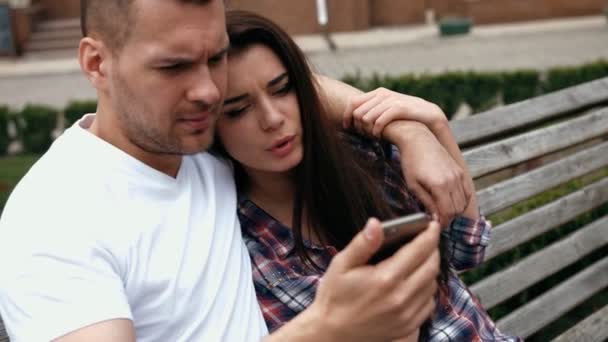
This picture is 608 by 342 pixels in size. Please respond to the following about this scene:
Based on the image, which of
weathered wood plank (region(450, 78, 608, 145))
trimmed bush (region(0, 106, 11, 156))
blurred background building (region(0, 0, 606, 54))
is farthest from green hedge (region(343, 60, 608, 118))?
blurred background building (region(0, 0, 606, 54))

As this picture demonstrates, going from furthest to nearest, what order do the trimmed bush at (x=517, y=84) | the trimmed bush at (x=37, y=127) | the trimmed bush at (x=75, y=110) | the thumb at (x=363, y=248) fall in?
the trimmed bush at (x=37, y=127)
the trimmed bush at (x=75, y=110)
the trimmed bush at (x=517, y=84)
the thumb at (x=363, y=248)

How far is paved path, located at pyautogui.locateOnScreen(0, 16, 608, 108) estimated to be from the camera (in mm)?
14109

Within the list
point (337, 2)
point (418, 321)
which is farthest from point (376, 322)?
point (337, 2)

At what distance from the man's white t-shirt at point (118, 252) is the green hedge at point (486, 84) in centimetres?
728

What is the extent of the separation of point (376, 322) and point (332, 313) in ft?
0.22

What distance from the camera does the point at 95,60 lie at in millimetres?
1864

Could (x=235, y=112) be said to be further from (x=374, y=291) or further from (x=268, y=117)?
(x=374, y=291)

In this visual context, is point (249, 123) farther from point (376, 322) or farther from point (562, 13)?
point (562, 13)

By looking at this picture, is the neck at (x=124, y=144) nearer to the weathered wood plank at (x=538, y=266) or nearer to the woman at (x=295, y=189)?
the woman at (x=295, y=189)

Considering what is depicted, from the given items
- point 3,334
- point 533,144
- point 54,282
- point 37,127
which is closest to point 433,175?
point 54,282

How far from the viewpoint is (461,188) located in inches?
79.9

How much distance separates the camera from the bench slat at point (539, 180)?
9.89ft

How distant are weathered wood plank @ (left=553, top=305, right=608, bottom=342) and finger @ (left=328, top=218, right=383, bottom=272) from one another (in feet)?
6.74

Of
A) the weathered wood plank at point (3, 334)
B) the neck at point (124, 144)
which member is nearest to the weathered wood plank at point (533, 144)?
the neck at point (124, 144)
